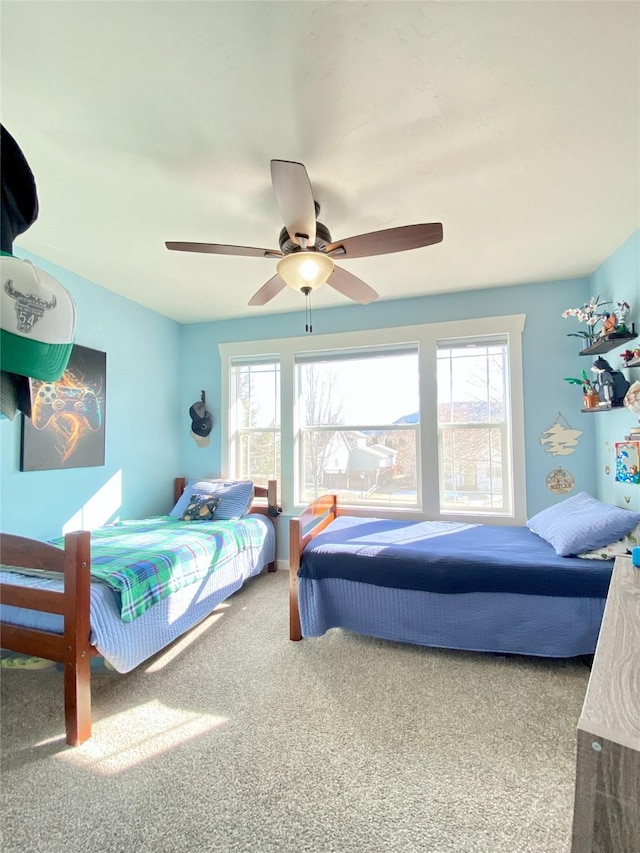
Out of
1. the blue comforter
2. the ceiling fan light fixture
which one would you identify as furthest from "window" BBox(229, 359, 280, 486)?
the ceiling fan light fixture

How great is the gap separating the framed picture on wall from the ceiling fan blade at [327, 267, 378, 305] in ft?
6.27

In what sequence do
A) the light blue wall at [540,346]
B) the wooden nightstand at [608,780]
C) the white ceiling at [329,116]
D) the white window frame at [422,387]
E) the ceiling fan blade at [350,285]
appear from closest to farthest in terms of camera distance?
the wooden nightstand at [608,780] → the white ceiling at [329,116] → the ceiling fan blade at [350,285] → the light blue wall at [540,346] → the white window frame at [422,387]

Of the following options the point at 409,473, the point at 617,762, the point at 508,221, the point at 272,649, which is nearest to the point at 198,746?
the point at 272,649

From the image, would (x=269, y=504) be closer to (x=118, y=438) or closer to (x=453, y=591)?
(x=118, y=438)

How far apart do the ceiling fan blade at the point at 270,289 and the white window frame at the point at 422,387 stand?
134 centimetres

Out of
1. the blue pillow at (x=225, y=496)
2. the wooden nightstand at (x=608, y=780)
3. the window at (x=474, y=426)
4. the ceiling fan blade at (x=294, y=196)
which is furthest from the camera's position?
the blue pillow at (x=225, y=496)

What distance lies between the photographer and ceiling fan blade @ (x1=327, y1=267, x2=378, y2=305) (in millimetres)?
2222

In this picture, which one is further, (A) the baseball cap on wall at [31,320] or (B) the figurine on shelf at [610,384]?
(B) the figurine on shelf at [610,384]

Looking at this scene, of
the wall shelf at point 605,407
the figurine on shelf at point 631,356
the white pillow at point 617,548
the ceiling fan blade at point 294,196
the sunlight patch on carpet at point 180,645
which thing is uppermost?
the ceiling fan blade at point 294,196

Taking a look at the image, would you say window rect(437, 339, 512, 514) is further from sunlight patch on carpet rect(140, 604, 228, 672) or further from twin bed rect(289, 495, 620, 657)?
sunlight patch on carpet rect(140, 604, 228, 672)

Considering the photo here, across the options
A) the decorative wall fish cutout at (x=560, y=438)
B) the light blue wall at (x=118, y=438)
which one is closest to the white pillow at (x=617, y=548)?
the decorative wall fish cutout at (x=560, y=438)

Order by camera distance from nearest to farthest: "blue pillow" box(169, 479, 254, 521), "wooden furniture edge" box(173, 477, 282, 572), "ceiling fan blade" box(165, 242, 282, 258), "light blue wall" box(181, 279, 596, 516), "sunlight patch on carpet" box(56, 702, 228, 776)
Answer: "sunlight patch on carpet" box(56, 702, 228, 776)
"ceiling fan blade" box(165, 242, 282, 258)
"light blue wall" box(181, 279, 596, 516)
"blue pillow" box(169, 479, 254, 521)
"wooden furniture edge" box(173, 477, 282, 572)

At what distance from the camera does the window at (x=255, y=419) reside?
4.00 meters

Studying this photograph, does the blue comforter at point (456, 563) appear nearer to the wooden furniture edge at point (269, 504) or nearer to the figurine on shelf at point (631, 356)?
the wooden furniture edge at point (269, 504)
